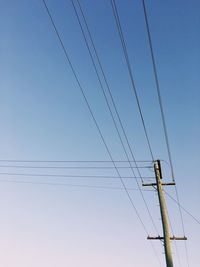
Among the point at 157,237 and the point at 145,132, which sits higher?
the point at 145,132

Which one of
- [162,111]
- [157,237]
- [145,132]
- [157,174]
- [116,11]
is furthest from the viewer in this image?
[157,174]

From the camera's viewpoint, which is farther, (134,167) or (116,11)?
(134,167)

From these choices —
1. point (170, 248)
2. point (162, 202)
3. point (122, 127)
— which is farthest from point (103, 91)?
point (170, 248)

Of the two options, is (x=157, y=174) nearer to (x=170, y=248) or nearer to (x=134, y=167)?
(x=134, y=167)

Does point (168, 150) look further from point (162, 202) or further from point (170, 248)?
point (170, 248)

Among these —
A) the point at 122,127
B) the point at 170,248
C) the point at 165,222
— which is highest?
the point at 122,127

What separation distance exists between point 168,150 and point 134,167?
2.58 m

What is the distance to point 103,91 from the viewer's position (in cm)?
1027

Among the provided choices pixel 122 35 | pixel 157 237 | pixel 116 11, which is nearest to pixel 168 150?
pixel 157 237

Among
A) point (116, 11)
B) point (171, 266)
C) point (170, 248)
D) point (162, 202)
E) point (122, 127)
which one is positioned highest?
point (122, 127)

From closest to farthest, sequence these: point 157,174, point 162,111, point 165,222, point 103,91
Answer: point 103,91
point 162,111
point 165,222
point 157,174

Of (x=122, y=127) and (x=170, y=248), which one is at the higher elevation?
(x=122, y=127)

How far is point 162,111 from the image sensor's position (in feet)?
36.1

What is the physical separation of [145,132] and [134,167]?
4141 millimetres
